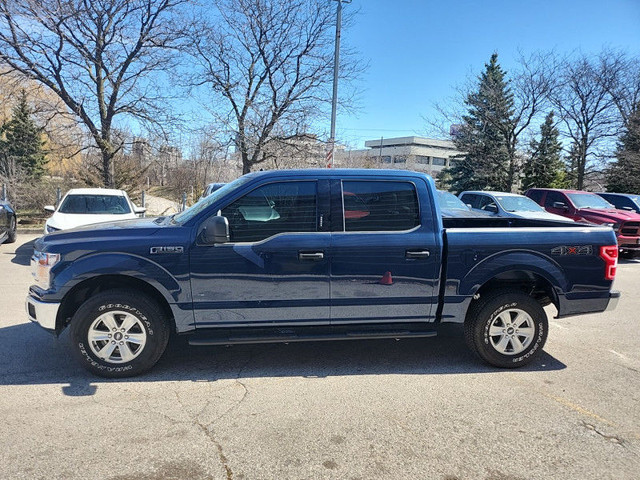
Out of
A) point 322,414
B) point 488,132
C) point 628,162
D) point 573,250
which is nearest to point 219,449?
point 322,414

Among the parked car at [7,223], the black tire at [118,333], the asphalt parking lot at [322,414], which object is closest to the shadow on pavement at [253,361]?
the asphalt parking lot at [322,414]

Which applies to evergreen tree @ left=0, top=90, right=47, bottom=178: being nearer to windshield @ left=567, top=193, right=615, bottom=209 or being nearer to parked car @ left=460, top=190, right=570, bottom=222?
parked car @ left=460, top=190, right=570, bottom=222

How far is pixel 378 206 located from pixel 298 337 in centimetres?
145

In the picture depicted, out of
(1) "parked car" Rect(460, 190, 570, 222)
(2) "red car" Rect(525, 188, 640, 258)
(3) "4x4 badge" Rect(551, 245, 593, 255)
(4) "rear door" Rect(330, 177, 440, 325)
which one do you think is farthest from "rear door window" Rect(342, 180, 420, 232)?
(2) "red car" Rect(525, 188, 640, 258)

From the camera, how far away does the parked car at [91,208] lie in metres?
9.14

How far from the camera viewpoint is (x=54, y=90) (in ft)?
53.7

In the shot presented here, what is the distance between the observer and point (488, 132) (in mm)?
25859

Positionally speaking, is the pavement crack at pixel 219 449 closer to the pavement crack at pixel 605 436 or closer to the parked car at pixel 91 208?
the pavement crack at pixel 605 436

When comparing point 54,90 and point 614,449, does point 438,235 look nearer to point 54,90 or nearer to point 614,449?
point 614,449

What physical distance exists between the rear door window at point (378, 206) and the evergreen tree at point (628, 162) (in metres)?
26.8

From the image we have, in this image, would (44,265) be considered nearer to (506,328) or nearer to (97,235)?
(97,235)

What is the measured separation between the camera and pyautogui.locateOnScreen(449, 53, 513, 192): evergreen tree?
2447 cm

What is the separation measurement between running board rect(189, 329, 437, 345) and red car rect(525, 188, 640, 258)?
1037 centimetres

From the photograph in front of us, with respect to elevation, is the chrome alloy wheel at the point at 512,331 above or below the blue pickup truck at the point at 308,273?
below
